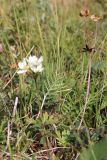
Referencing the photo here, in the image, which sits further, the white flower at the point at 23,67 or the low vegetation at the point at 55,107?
the white flower at the point at 23,67

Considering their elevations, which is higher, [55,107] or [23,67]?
[23,67]

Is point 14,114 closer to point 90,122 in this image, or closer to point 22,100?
point 22,100

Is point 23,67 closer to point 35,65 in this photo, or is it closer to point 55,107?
point 35,65

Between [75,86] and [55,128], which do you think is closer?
[55,128]

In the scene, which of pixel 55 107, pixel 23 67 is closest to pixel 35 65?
pixel 23 67

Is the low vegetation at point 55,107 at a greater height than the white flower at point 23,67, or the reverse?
the white flower at point 23,67

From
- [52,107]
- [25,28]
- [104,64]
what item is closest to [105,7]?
[25,28]

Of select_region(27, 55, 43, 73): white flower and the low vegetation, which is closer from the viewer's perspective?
the low vegetation

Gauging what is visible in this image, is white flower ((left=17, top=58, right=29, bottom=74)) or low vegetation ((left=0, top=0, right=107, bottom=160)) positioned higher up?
white flower ((left=17, top=58, right=29, bottom=74))

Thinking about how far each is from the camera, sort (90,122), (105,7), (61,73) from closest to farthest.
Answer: (90,122) → (61,73) → (105,7)

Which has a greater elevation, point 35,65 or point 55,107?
point 35,65

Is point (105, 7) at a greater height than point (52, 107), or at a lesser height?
greater
